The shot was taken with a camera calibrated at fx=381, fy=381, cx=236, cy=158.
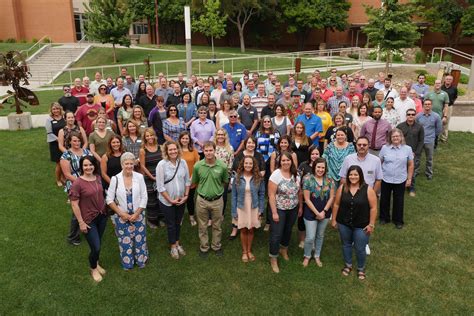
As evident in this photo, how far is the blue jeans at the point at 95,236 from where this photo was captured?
5020 millimetres

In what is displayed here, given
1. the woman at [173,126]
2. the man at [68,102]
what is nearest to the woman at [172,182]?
the woman at [173,126]

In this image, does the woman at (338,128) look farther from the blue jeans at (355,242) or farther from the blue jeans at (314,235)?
the blue jeans at (355,242)

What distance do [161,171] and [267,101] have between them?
12.3 feet

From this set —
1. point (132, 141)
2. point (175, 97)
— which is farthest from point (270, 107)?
point (132, 141)

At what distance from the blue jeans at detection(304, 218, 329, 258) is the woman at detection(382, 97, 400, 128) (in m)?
3.60

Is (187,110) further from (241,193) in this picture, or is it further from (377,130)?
(377,130)

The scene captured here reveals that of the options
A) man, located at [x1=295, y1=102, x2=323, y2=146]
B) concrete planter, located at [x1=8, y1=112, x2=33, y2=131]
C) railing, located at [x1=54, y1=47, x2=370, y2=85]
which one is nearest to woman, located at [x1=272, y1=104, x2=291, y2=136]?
man, located at [x1=295, y1=102, x2=323, y2=146]

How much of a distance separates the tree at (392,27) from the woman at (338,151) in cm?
1569

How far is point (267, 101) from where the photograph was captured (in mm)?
8406

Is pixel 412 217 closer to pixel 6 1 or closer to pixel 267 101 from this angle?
pixel 267 101

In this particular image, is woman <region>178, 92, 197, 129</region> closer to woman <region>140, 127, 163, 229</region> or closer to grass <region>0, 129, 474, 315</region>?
woman <region>140, 127, 163, 229</region>

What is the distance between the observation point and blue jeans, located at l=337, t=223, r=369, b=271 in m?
5.07

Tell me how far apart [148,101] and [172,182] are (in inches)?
176

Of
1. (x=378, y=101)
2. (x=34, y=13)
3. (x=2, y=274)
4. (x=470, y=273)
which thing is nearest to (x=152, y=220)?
(x=2, y=274)
